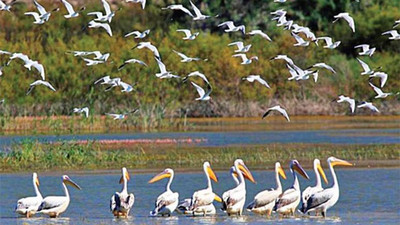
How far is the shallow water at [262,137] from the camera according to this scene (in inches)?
1442

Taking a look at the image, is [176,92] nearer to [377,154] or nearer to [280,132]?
[280,132]

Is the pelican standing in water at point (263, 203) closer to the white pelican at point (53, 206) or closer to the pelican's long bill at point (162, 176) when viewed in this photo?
the pelican's long bill at point (162, 176)

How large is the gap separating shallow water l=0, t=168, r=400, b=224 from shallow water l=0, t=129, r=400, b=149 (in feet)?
23.2

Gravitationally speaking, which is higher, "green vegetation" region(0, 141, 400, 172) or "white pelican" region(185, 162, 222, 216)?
"white pelican" region(185, 162, 222, 216)

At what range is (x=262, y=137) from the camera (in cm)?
3925

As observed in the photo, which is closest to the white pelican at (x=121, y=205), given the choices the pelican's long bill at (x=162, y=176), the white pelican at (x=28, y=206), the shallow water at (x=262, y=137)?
the white pelican at (x=28, y=206)

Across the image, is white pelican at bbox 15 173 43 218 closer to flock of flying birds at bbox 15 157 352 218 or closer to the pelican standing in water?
flock of flying birds at bbox 15 157 352 218

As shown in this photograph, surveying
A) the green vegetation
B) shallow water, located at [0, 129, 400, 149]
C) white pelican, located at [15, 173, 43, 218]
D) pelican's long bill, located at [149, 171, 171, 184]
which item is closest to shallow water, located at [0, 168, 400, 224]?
white pelican, located at [15, 173, 43, 218]

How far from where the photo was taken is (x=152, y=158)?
31328 millimetres

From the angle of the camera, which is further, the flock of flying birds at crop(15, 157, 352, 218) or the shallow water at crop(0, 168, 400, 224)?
the flock of flying birds at crop(15, 157, 352, 218)

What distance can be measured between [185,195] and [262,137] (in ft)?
49.8

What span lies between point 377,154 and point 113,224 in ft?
43.2

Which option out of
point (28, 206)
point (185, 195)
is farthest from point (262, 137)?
point (28, 206)

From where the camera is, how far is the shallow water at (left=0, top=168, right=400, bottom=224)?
67.3ft
